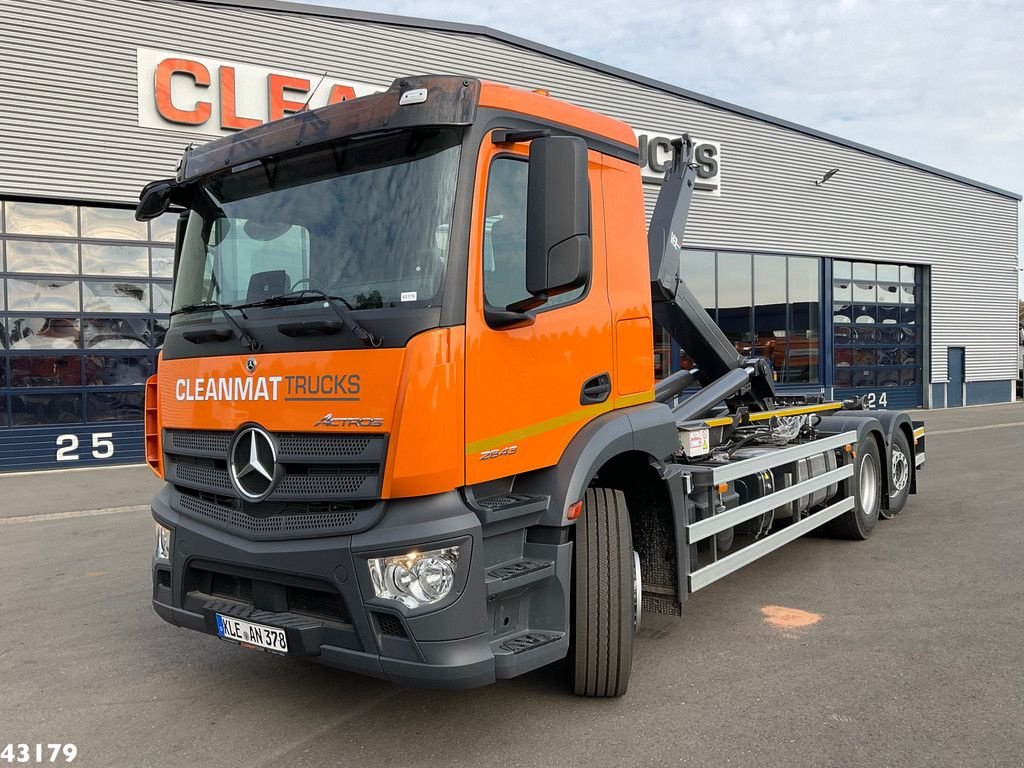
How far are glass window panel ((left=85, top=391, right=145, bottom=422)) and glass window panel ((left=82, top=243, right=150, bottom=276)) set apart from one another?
6.97 feet

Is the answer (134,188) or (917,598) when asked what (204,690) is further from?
(134,188)

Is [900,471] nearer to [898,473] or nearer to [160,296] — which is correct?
[898,473]

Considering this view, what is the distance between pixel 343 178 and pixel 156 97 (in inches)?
484

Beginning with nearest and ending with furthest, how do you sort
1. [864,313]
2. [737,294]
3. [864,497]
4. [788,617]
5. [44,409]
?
[788,617]
[864,497]
[44,409]
[737,294]
[864,313]

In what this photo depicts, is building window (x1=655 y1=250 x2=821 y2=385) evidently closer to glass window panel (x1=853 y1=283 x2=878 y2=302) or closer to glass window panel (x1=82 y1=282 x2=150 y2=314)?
glass window panel (x1=853 y1=283 x2=878 y2=302)

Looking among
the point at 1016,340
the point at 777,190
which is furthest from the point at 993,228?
→ the point at 777,190

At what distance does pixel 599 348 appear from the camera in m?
3.75

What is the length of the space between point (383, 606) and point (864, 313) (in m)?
24.4

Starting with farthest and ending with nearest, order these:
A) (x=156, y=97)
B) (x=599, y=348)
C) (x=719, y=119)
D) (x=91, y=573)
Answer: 1. (x=719, y=119)
2. (x=156, y=97)
3. (x=91, y=573)
4. (x=599, y=348)

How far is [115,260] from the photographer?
1375 centimetres

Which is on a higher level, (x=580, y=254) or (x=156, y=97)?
(x=156, y=97)

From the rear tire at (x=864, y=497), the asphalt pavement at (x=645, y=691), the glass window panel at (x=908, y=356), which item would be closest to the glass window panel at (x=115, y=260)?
the asphalt pavement at (x=645, y=691)

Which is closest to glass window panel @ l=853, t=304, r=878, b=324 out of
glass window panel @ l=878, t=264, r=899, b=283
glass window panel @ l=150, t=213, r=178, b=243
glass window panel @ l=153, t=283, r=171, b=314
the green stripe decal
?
glass window panel @ l=878, t=264, r=899, b=283

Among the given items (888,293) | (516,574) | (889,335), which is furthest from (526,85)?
(516,574)
